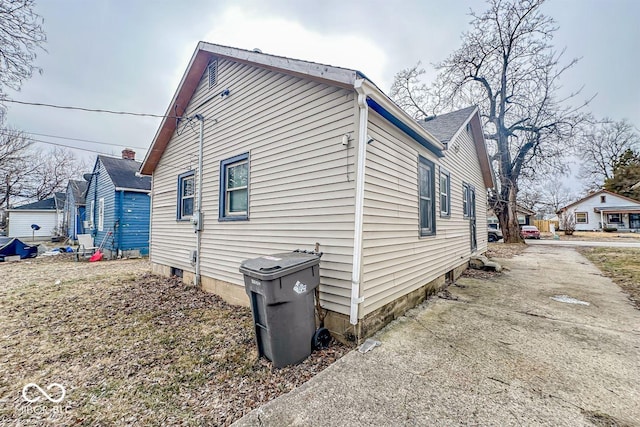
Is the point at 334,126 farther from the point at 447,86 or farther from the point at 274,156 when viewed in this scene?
the point at 447,86

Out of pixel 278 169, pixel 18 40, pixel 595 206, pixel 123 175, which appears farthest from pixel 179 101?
pixel 595 206

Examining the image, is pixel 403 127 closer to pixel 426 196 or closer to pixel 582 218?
pixel 426 196

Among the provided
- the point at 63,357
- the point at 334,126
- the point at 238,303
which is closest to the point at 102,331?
the point at 63,357

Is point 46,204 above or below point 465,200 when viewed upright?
above

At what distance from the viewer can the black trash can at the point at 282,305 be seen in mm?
2670

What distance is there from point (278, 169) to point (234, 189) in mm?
1402

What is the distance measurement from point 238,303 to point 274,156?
2.73m

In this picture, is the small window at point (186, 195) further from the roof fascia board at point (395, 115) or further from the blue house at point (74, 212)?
the blue house at point (74, 212)

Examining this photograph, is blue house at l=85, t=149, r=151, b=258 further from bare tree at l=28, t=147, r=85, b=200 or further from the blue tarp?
bare tree at l=28, t=147, r=85, b=200

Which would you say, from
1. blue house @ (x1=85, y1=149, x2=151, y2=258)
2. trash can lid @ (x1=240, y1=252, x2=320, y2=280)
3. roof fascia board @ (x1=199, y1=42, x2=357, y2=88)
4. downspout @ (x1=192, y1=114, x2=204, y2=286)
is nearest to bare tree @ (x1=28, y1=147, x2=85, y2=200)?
blue house @ (x1=85, y1=149, x2=151, y2=258)

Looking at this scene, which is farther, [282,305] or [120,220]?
[120,220]

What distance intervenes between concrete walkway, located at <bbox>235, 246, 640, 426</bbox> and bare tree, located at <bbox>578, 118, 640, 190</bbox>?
36.1m

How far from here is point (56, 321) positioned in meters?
4.21

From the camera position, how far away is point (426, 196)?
5414 millimetres
